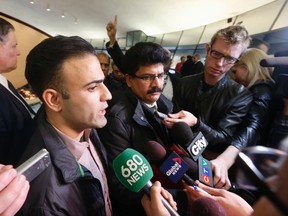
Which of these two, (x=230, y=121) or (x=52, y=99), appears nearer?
(x=52, y=99)

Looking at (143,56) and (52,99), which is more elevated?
(143,56)

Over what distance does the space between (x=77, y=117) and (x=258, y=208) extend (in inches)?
34.1

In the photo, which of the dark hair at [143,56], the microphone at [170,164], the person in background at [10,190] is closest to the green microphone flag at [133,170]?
the microphone at [170,164]

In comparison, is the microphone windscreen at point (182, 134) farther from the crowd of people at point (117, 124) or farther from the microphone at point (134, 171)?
the microphone at point (134, 171)

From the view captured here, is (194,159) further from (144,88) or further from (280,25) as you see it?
(280,25)

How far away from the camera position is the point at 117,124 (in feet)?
4.09

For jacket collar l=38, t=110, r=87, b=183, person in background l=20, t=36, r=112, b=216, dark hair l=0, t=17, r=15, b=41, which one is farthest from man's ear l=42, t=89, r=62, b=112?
dark hair l=0, t=17, r=15, b=41

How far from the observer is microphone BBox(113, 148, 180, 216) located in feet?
2.74

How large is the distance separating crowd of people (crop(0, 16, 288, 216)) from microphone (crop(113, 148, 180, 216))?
0.22 ft

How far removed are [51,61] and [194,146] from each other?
785 millimetres

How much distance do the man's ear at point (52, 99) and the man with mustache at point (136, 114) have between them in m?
0.33

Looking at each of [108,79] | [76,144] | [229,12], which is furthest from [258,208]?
[229,12]

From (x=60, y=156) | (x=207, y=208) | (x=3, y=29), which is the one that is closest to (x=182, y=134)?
(x=207, y=208)

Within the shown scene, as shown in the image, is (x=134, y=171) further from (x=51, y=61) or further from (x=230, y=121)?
(x=230, y=121)
